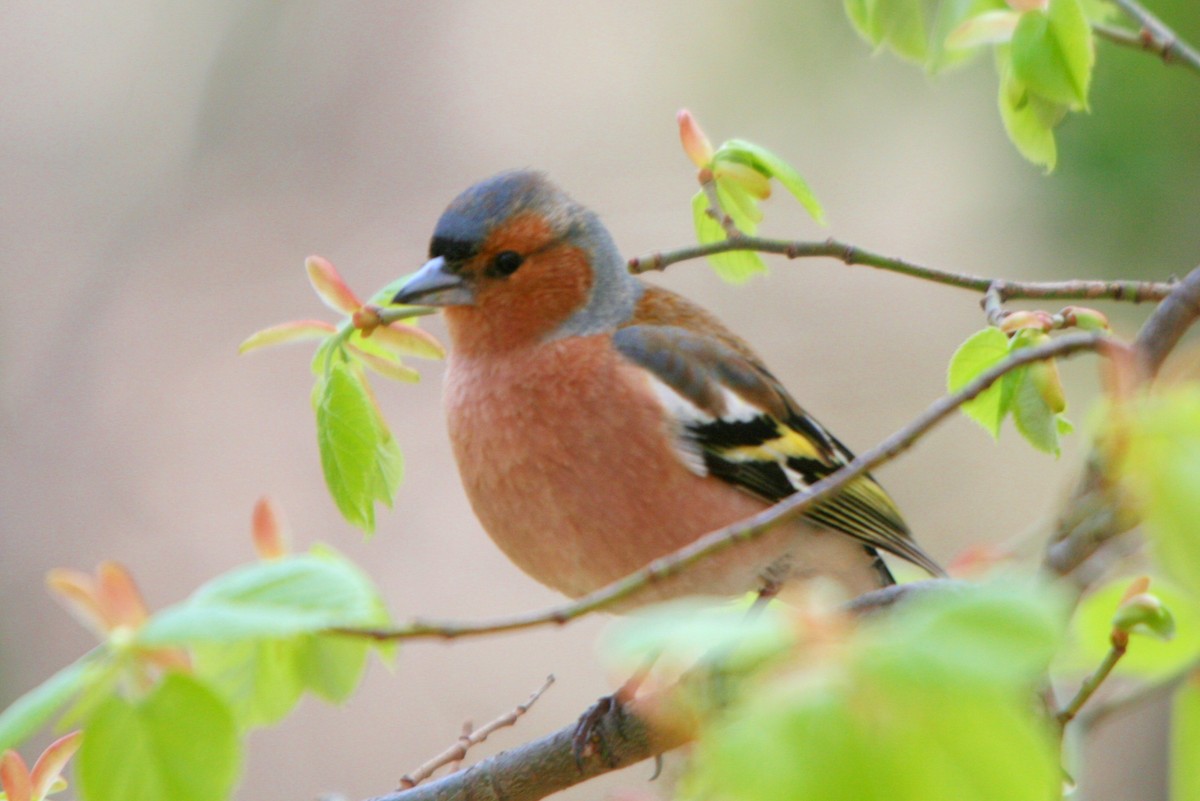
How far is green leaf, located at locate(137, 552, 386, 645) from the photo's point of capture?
0.91 m

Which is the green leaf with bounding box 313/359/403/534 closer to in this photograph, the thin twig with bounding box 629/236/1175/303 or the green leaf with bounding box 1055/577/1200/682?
the thin twig with bounding box 629/236/1175/303

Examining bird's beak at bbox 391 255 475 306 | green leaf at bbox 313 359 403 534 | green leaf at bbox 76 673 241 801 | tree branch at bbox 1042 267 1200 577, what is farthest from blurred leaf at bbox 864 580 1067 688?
bird's beak at bbox 391 255 475 306

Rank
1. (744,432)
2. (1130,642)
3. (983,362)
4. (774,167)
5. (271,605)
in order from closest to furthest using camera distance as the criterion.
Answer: (271,605) → (1130,642) → (983,362) → (774,167) → (744,432)

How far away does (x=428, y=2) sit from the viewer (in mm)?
9023

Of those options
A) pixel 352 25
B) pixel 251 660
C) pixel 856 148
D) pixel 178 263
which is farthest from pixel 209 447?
pixel 251 660

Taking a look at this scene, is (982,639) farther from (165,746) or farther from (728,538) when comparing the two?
(165,746)

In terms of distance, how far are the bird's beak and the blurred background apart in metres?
3.51

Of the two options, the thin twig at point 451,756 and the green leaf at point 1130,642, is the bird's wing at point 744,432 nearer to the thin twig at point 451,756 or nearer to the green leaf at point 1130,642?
the thin twig at point 451,756

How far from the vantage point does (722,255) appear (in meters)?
2.30

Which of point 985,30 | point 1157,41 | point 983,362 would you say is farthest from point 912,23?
point 983,362

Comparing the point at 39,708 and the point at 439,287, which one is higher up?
the point at 439,287

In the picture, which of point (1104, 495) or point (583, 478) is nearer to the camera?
point (1104, 495)

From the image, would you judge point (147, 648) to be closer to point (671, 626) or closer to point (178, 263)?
point (671, 626)

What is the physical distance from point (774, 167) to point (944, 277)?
1.00 feet
